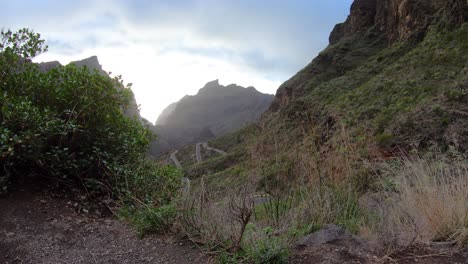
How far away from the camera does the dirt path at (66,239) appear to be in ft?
11.4

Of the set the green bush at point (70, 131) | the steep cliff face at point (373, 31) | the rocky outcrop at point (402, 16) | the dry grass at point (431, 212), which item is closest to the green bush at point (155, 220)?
the green bush at point (70, 131)

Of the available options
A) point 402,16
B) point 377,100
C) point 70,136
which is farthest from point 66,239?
point 402,16

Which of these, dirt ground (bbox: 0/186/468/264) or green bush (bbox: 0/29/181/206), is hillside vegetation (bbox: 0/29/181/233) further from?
dirt ground (bbox: 0/186/468/264)

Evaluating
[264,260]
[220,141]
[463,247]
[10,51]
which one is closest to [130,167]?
[10,51]

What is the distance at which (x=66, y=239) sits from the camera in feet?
12.6

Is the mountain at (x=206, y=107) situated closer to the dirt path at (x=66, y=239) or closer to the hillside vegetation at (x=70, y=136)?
the hillside vegetation at (x=70, y=136)

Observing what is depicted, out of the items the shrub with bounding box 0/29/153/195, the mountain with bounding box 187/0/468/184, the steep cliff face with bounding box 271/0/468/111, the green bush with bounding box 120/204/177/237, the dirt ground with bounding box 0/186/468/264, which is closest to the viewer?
the dirt ground with bounding box 0/186/468/264

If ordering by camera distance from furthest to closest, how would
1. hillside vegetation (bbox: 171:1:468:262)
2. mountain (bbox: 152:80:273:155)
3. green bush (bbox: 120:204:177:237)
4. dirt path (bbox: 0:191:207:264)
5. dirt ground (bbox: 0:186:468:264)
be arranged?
mountain (bbox: 152:80:273:155)
green bush (bbox: 120:204:177:237)
hillside vegetation (bbox: 171:1:468:262)
dirt path (bbox: 0:191:207:264)
dirt ground (bbox: 0:186:468:264)

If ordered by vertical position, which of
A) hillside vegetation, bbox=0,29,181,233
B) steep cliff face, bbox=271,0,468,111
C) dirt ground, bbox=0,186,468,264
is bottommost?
dirt ground, bbox=0,186,468,264

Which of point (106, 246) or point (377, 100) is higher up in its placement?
point (377, 100)

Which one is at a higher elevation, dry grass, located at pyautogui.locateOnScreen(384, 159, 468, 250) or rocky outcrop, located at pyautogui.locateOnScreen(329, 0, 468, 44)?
rocky outcrop, located at pyautogui.locateOnScreen(329, 0, 468, 44)

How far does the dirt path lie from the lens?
3.46 meters

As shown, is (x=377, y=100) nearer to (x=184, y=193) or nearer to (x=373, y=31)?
(x=184, y=193)

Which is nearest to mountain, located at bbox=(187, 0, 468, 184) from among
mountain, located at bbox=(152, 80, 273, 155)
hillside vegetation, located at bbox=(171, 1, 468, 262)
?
hillside vegetation, located at bbox=(171, 1, 468, 262)
